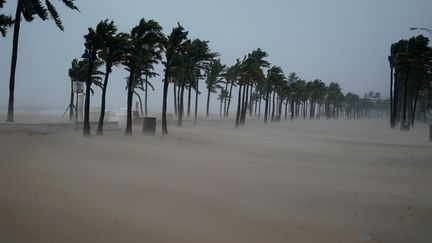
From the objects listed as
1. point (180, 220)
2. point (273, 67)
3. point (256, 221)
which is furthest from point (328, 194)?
point (273, 67)

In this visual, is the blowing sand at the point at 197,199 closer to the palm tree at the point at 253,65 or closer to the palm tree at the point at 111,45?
the palm tree at the point at 111,45

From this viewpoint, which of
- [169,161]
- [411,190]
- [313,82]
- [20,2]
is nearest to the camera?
[411,190]

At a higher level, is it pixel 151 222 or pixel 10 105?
pixel 10 105

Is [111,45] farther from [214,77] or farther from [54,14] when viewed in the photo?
[214,77]

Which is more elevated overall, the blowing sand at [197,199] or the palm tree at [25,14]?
the palm tree at [25,14]

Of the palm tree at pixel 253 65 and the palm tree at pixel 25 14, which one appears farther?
the palm tree at pixel 253 65

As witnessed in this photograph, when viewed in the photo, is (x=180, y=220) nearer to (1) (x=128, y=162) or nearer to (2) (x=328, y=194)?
(2) (x=328, y=194)

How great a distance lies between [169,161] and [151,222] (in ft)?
28.1

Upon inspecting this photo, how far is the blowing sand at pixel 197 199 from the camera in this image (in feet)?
23.6

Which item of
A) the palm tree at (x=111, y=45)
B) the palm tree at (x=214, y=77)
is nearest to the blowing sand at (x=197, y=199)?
the palm tree at (x=111, y=45)

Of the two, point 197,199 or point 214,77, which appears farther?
point 214,77

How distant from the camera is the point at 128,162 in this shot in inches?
594

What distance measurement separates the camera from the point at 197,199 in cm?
977

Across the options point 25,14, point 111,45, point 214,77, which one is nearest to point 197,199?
point 111,45
